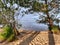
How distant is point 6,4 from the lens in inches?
311

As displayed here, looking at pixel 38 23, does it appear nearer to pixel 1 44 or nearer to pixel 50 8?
pixel 50 8

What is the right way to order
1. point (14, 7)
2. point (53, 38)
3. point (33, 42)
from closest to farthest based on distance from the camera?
1. point (33, 42)
2. point (53, 38)
3. point (14, 7)

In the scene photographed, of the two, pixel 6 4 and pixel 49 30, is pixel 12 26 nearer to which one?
pixel 6 4

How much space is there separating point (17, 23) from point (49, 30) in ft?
5.42

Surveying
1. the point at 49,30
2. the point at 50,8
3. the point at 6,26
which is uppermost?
the point at 50,8

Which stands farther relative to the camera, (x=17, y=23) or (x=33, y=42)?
(x=17, y=23)

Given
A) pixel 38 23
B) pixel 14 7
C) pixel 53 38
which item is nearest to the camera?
pixel 53 38

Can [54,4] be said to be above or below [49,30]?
above

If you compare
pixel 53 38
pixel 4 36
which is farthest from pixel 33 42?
pixel 4 36

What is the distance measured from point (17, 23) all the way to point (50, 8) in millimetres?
1609

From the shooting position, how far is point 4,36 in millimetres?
7980

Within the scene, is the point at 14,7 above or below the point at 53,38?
above

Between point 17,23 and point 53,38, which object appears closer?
point 53,38

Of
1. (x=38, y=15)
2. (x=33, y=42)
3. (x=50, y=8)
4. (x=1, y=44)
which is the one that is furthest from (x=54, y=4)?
(x=1, y=44)
